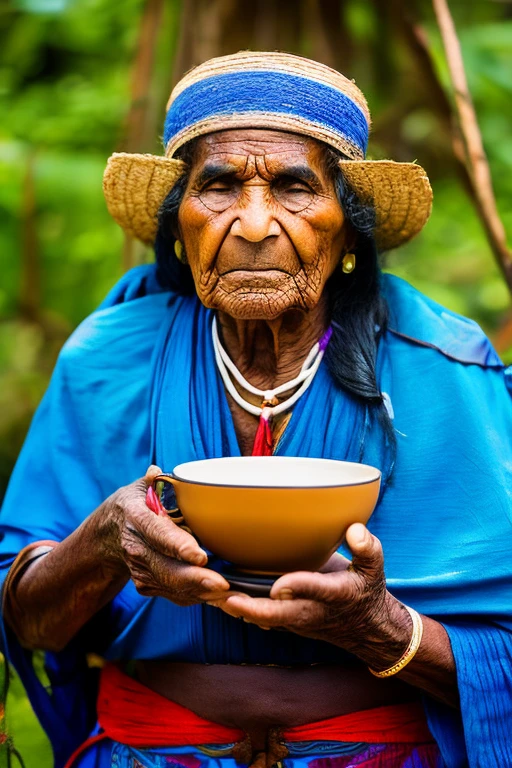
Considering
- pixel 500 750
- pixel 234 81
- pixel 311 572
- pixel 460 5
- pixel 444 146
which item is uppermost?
pixel 460 5

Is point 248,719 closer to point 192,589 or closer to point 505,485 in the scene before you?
point 192,589

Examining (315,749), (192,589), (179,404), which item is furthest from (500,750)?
(179,404)

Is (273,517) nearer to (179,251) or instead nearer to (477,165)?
(179,251)

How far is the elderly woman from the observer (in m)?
2.11

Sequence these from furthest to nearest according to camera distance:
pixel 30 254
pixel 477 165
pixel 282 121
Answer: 1. pixel 30 254
2. pixel 477 165
3. pixel 282 121

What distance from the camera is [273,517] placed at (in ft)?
5.60

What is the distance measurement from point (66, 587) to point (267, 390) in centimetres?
66

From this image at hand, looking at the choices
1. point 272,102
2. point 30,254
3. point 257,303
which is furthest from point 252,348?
point 30,254

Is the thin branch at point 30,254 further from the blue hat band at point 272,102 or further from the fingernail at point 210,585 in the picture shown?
the fingernail at point 210,585

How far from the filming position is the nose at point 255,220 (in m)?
2.12

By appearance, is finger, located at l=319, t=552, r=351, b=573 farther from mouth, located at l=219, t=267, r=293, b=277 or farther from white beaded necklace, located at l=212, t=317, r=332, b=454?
mouth, located at l=219, t=267, r=293, b=277

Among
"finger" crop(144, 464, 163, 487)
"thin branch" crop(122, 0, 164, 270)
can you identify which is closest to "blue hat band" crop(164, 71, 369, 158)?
"finger" crop(144, 464, 163, 487)

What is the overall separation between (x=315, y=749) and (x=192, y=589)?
1.98 feet

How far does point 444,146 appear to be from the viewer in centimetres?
531
